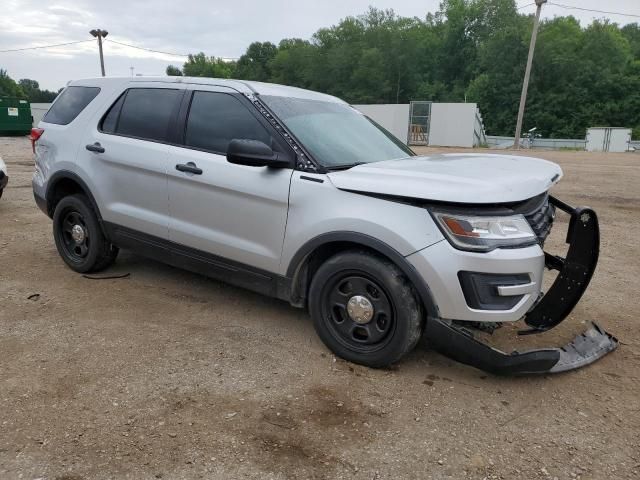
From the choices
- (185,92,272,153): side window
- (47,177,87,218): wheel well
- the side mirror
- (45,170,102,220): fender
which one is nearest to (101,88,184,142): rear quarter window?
(185,92,272,153): side window

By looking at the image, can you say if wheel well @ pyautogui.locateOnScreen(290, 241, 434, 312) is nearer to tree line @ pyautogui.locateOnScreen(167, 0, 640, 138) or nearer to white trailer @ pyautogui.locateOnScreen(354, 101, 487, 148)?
white trailer @ pyautogui.locateOnScreen(354, 101, 487, 148)

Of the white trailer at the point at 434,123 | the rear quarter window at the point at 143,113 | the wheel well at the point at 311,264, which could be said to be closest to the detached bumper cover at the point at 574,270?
the wheel well at the point at 311,264

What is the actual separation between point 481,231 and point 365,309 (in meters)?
0.85

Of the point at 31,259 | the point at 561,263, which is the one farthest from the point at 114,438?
the point at 31,259

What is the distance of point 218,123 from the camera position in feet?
12.9

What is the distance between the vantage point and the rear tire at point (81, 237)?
4766 mm

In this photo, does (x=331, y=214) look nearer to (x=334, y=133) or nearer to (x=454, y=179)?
(x=454, y=179)

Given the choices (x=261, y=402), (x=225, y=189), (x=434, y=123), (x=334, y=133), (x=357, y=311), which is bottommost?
(x=261, y=402)

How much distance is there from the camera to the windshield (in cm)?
361

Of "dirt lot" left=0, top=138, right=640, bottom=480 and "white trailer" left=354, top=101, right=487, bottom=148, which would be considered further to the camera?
"white trailer" left=354, top=101, right=487, bottom=148

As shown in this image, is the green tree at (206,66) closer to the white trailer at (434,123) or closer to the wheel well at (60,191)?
the white trailer at (434,123)

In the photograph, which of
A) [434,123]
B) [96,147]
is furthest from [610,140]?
[96,147]

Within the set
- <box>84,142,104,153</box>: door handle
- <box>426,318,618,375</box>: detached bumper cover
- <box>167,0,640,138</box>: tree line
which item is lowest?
<box>426,318,618,375</box>: detached bumper cover

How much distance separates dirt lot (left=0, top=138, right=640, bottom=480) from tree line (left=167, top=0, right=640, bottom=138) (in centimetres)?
6566
